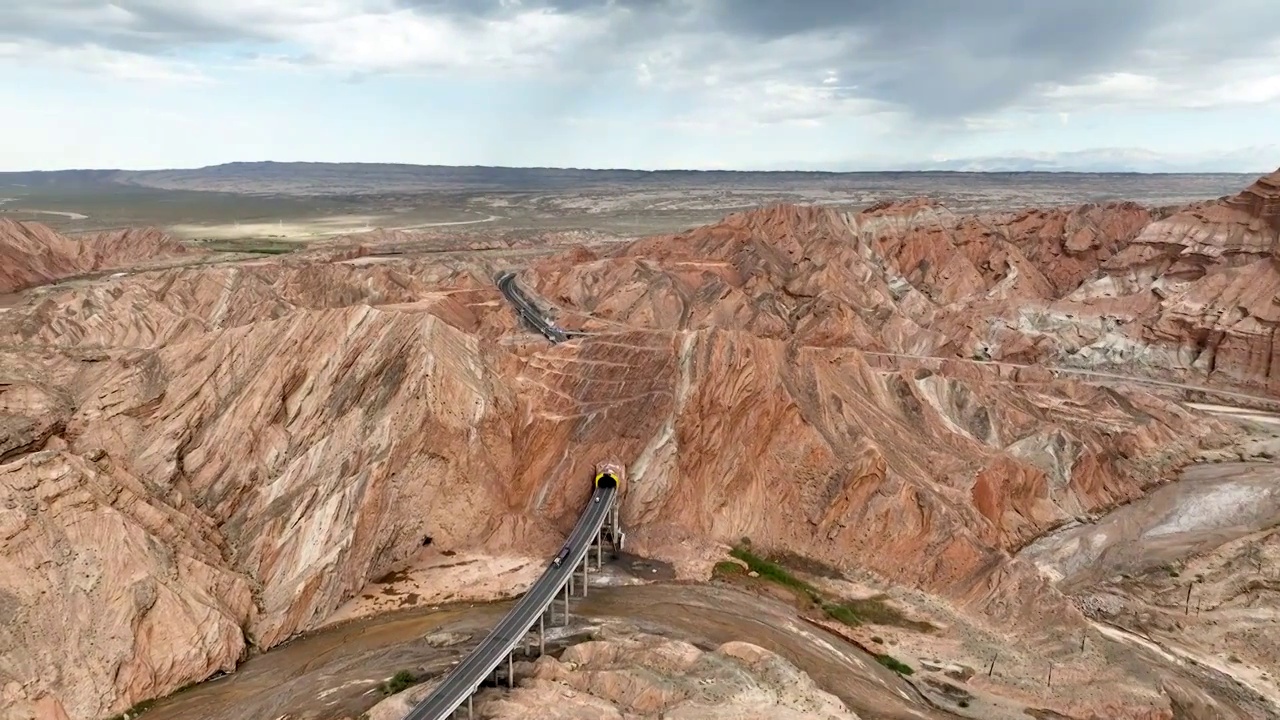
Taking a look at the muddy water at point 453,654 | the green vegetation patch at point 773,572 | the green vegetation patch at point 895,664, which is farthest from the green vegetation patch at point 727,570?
the green vegetation patch at point 895,664

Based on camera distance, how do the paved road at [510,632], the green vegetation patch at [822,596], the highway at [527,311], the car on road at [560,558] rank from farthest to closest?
the highway at [527,311] < the green vegetation patch at [822,596] < the car on road at [560,558] < the paved road at [510,632]

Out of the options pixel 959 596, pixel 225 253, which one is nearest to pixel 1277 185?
pixel 959 596

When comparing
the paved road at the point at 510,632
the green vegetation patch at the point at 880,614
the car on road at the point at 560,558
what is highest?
the car on road at the point at 560,558

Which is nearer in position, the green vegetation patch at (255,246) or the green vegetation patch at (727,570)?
the green vegetation patch at (727,570)

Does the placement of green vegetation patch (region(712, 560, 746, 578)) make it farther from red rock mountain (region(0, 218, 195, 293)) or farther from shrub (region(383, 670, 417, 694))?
red rock mountain (region(0, 218, 195, 293))

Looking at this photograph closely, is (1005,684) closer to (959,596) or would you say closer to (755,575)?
(959,596)

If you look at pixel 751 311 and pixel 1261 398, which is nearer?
pixel 1261 398

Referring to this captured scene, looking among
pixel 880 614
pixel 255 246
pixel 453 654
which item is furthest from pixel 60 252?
pixel 880 614

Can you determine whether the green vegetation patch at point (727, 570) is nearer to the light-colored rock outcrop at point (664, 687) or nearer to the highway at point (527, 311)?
the light-colored rock outcrop at point (664, 687)
